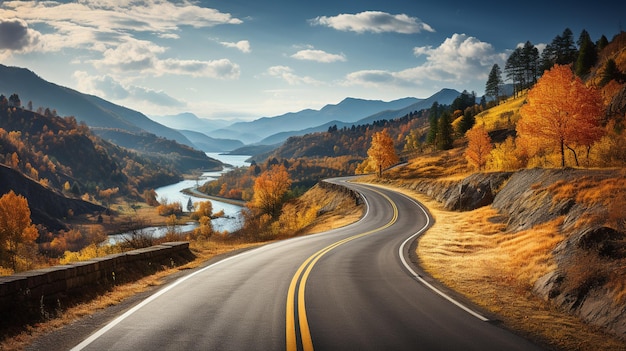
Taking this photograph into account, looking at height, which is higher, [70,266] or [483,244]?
[70,266]

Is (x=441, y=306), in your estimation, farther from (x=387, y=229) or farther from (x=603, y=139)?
(x=603, y=139)

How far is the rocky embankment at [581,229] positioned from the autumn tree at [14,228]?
308 ft

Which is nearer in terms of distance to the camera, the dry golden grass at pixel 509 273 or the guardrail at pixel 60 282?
the guardrail at pixel 60 282

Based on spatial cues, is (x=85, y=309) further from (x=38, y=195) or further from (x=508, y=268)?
(x=38, y=195)

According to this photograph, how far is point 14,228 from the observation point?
81.1 m

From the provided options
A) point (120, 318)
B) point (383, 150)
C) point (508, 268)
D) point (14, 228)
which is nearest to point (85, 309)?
point (120, 318)

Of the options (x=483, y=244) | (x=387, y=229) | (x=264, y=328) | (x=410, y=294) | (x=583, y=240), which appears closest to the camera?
(x=264, y=328)

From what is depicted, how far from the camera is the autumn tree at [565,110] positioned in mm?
30703

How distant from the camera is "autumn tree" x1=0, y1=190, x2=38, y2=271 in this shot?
262ft

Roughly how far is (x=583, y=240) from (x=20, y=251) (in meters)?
104

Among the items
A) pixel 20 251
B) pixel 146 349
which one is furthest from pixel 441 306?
pixel 20 251

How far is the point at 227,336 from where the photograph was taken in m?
6.49

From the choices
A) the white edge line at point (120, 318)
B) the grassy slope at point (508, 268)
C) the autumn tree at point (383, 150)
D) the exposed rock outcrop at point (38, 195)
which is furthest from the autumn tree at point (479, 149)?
the exposed rock outcrop at point (38, 195)

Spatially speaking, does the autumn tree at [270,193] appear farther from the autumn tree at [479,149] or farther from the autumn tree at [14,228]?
the autumn tree at [14,228]
